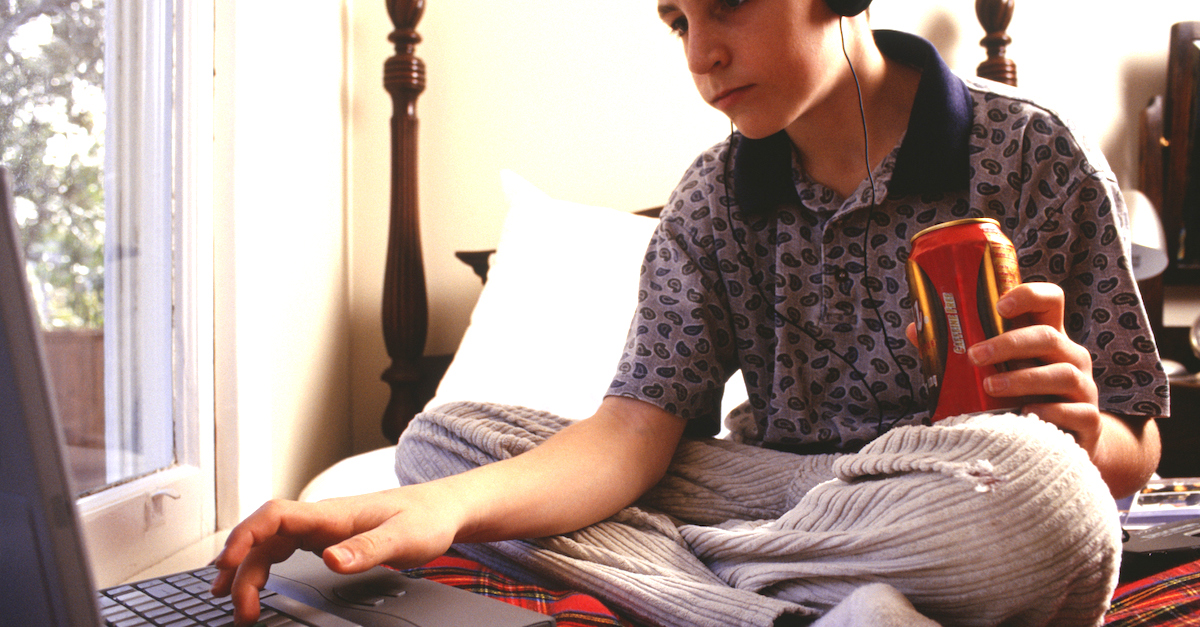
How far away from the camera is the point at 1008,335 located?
0.55 metres

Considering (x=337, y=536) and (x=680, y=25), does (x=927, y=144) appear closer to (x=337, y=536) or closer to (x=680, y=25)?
(x=680, y=25)

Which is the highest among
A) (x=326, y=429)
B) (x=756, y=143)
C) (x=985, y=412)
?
(x=756, y=143)

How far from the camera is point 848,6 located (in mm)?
727

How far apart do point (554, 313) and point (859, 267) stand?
62 cm

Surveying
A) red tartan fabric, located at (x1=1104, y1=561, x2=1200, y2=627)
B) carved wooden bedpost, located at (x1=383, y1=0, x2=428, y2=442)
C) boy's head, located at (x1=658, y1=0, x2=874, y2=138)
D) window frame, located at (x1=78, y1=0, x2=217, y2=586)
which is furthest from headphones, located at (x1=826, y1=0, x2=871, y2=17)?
carved wooden bedpost, located at (x1=383, y1=0, x2=428, y2=442)

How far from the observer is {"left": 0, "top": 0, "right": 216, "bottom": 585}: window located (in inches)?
30.8

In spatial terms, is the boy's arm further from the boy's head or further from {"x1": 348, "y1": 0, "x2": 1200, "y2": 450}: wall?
{"x1": 348, "y1": 0, "x2": 1200, "y2": 450}: wall

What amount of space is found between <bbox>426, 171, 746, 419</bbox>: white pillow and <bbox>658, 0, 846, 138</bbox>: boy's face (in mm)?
572

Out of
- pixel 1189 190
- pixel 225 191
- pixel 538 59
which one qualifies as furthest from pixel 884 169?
pixel 1189 190

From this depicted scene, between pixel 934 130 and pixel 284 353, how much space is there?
103 cm

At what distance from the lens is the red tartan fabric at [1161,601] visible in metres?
0.56

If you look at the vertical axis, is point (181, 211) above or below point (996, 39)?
below

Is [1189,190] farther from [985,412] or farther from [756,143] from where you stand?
[985,412]

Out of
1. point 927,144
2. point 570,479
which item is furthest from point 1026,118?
point 570,479
